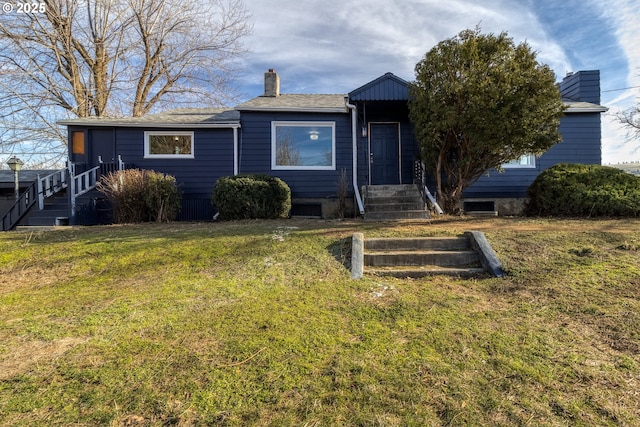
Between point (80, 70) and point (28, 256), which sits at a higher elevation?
point (80, 70)

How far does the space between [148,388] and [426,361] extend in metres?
1.87

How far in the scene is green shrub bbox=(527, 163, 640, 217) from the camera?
7.34 m

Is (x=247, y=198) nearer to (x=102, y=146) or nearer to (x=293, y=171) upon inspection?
(x=293, y=171)

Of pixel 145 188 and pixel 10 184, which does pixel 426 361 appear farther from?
pixel 10 184

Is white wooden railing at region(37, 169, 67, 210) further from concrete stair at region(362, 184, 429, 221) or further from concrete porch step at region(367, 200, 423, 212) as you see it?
concrete porch step at region(367, 200, 423, 212)

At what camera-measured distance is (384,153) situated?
11109 millimetres

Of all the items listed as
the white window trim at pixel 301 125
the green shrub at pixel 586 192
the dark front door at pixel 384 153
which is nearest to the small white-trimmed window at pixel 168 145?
the white window trim at pixel 301 125

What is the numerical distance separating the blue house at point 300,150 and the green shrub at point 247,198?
1.92 meters

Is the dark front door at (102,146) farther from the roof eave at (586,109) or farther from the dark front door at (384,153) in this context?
the roof eave at (586,109)

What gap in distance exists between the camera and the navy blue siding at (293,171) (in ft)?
35.4

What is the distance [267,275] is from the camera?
4.42m

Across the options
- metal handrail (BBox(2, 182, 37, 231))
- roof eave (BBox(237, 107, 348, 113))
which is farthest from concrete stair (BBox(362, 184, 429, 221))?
metal handrail (BBox(2, 182, 37, 231))

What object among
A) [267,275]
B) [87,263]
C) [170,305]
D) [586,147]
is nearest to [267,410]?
[170,305]

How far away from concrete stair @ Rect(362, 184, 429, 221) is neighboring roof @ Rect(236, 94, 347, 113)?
112 inches
